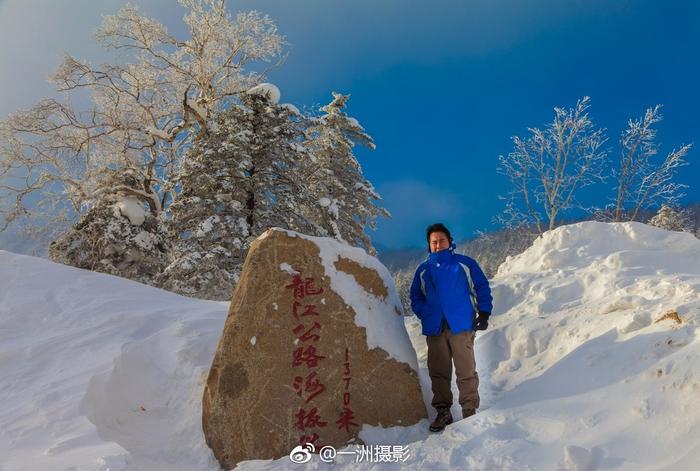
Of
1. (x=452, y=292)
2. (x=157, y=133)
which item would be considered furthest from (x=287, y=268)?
(x=157, y=133)

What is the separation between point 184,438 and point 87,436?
2.78 ft

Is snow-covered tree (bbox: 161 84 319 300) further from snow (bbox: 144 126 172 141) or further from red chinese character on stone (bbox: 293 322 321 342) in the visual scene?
red chinese character on stone (bbox: 293 322 321 342)

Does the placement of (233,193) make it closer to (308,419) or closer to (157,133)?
(157,133)

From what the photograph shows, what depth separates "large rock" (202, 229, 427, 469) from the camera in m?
4.12

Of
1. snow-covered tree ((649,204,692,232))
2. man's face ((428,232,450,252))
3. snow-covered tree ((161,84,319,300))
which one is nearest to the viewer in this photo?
man's face ((428,232,450,252))

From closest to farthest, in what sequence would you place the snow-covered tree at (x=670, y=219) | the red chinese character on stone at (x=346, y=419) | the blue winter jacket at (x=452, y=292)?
the red chinese character on stone at (x=346, y=419), the blue winter jacket at (x=452, y=292), the snow-covered tree at (x=670, y=219)

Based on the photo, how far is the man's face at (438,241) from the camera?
15.4 feet

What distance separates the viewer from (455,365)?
173 inches

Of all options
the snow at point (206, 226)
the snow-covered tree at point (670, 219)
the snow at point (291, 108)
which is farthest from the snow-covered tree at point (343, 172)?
the snow-covered tree at point (670, 219)

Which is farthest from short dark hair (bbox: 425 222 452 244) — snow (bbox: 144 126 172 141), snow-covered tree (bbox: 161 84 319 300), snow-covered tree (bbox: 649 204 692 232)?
snow-covered tree (bbox: 649 204 692 232)

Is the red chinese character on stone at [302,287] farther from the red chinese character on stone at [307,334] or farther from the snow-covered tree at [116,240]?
the snow-covered tree at [116,240]

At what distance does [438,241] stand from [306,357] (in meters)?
1.80

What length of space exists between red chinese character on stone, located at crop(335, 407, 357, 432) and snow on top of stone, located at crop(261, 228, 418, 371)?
0.64 m

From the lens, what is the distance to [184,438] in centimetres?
435
